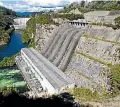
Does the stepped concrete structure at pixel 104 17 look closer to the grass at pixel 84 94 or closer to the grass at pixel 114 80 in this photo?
the grass at pixel 84 94

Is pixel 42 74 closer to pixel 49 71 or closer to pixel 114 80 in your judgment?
pixel 49 71

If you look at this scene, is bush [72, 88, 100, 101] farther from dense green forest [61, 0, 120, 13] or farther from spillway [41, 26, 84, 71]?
dense green forest [61, 0, 120, 13]

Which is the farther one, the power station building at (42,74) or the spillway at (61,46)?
the spillway at (61,46)

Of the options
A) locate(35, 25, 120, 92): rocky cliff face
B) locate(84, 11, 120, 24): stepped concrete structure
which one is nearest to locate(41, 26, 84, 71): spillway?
locate(35, 25, 120, 92): rocky cliff face

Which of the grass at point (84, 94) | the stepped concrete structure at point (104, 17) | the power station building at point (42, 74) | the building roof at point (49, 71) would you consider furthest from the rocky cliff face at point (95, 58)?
the stepped concrete structure at point (104, 17)

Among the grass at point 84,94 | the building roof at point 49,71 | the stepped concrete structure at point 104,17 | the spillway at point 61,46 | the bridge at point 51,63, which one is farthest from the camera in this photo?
the stepped concrete structure at point 104,17

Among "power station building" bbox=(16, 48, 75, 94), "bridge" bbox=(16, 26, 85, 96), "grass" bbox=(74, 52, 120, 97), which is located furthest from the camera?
"bridge" bbox=(16, 26, 85, 96)

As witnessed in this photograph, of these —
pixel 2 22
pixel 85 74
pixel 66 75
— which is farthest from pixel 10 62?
pixel 2 22

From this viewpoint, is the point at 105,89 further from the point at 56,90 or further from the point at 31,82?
the point at 31,82
